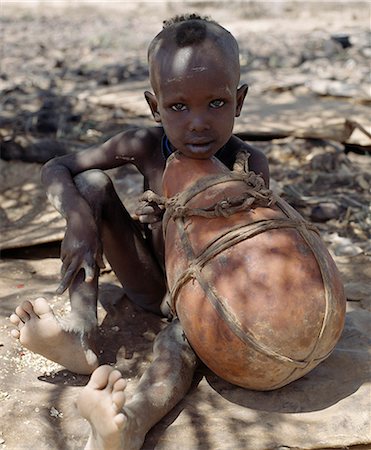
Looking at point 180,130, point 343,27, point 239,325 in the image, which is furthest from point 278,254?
point 343,27

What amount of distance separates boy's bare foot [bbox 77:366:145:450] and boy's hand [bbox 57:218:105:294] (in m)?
0.69

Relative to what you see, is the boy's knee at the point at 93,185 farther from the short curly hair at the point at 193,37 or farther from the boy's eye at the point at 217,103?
the boy's eye at the point at 217,103

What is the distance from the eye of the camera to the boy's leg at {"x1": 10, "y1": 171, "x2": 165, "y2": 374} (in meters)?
2.55

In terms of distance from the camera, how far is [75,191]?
2.89 metres

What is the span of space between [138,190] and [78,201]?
1681 millimetres

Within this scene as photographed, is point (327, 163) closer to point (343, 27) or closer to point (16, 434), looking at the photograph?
point (16, 434)

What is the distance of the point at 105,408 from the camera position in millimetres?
2092

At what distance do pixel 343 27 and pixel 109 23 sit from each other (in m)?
4.74

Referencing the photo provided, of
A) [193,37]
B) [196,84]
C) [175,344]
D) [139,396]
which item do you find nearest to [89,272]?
[175,344]

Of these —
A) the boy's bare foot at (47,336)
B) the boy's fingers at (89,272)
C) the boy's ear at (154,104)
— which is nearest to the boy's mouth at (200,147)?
the boy's ear at (154,104)

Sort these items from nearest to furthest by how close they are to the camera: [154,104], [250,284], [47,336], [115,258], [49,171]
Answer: [250,284] < [47,336] < [154,104] < [49,171] < [115,258]

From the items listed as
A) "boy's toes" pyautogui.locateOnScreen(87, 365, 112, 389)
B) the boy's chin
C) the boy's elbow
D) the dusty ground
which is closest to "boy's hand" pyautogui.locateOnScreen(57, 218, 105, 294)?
the boy's elbow

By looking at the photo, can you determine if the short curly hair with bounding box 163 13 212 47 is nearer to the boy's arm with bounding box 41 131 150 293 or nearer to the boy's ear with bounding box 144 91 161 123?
the boy's ear with bounding box 144 91 161 123

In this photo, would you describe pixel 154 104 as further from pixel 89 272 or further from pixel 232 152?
pixel 89 272
